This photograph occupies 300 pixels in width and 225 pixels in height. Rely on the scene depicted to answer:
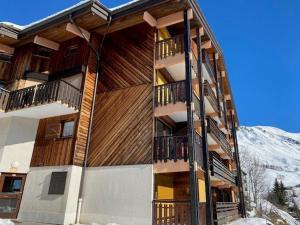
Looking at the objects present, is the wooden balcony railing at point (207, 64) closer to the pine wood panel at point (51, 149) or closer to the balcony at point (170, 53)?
the balcony at point (170, 53)

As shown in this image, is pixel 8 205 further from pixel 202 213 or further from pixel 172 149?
pixel 202 213

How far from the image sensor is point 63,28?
14.4 meters

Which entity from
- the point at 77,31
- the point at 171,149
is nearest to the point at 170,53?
the point at 171,149

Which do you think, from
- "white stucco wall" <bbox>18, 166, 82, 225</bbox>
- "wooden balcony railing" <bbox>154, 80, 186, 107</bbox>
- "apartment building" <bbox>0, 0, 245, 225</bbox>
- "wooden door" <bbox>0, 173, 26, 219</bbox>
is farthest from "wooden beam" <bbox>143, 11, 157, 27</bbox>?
"wooden door" <bbox>0, 173, 26, 219</bbox>

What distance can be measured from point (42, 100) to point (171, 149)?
264 inches

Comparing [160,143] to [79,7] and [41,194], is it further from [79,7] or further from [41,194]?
[79,7]

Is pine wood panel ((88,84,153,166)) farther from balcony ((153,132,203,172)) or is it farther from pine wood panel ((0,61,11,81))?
pine wood panel ((0,61,11,81))

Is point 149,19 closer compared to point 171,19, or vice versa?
point 149,19

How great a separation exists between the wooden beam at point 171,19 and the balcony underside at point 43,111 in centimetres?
625

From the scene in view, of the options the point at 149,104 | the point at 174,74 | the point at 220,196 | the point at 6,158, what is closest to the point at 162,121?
the point at 149,104

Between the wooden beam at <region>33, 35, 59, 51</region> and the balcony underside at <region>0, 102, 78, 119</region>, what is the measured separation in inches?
171

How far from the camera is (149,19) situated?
43.3 feet

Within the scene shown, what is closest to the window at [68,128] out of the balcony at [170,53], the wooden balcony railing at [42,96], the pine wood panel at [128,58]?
the wooden balcony railing at [42,96]

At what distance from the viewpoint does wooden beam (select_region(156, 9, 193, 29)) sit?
511 inches
